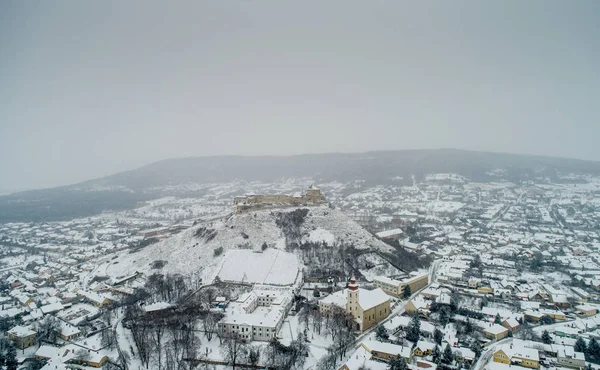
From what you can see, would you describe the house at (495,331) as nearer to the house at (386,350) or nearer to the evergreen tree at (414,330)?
the evergreen tree at (414,330)

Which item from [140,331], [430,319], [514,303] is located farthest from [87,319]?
[514,303]

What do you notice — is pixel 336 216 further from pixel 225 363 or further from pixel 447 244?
pixel 225 363

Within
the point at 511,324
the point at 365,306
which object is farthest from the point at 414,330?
the point at 511,324

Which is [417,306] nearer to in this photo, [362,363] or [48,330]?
[362,363]

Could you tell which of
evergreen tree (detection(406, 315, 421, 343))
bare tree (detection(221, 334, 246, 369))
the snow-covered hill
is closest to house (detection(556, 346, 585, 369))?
evergreen tree (detection(406, 315, 421, 343))

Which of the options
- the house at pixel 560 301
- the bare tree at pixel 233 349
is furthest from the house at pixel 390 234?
the bare tree at pixel 233 349

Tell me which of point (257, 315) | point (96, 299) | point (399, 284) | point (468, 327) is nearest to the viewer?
point (468, 327)

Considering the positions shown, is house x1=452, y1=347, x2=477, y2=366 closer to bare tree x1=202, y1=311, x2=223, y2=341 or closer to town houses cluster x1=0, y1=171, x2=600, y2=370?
town houses cluster x1=0, y1=171, x2=600, y2=370
